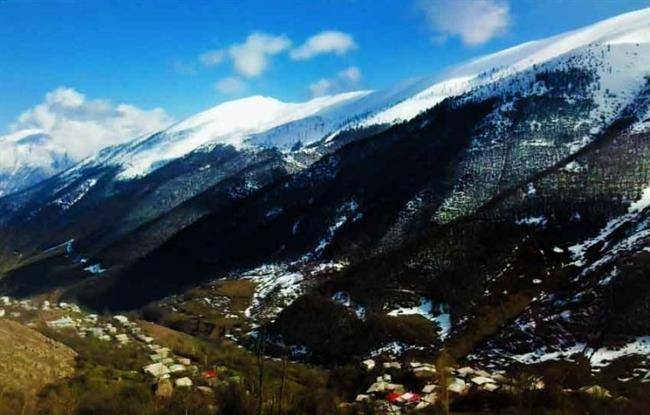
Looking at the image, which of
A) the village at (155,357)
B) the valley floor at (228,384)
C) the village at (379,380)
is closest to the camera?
the valley floor at (228,384)

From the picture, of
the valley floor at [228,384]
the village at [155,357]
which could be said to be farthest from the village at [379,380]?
Result: the valley floor at [228,384]

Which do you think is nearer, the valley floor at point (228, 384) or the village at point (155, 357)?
the valley floor at point (228, 384)

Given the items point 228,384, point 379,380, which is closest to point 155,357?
point 228,384

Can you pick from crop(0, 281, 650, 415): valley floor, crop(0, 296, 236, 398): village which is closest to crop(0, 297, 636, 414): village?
crop(0, 296, 236, 398): village

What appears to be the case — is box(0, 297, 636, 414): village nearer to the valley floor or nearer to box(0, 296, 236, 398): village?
box(0, 296, 236, 398): village

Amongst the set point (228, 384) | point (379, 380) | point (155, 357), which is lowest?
point (379, 380)

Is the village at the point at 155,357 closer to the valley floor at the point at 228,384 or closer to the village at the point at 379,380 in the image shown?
the village at the point at 379,380

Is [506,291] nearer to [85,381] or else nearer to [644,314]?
[644,314]

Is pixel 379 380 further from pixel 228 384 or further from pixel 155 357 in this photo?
pixel 228 384

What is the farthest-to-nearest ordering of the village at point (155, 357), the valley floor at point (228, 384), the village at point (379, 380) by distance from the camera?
the village at point (379, 380)
the village at point (155, 357)
the valley floor at point (228, 384)

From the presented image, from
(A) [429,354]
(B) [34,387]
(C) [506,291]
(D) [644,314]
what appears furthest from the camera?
(C) [506,291]

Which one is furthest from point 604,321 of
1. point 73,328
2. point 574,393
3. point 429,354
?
point 73,328
